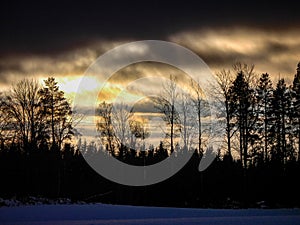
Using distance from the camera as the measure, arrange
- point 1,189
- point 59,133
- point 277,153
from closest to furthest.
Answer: point 1,189, point 277,153, point 59,133

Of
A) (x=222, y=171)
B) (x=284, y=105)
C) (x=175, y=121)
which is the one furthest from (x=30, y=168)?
(x=284, y=105)

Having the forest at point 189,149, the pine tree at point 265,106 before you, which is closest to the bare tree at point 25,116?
the forest at point 189,149

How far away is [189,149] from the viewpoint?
4569cm

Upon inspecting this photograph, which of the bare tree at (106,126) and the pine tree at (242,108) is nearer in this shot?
the pine tree at (242,108)

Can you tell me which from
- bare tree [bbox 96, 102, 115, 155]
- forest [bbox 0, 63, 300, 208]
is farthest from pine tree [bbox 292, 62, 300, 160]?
bare tree [bbox 96, 102, 115, 155]

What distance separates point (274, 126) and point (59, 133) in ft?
80.7

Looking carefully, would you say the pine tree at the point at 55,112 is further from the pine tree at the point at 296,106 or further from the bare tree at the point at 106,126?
the pine tree at the point at 296,106

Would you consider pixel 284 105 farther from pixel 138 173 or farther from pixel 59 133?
pixel 59 133

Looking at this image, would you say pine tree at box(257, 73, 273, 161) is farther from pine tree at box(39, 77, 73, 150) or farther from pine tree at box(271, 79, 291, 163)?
pine tree at box(39, 77, 73, 150)

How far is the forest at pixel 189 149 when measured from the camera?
4003 centimetres

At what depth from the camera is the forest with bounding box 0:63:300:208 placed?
131ft

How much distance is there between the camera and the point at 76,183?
49.4 meters

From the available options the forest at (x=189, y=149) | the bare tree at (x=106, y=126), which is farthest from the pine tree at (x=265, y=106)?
the bare tree at (x=106, y=126)

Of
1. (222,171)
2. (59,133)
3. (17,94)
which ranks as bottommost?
(222,171)
